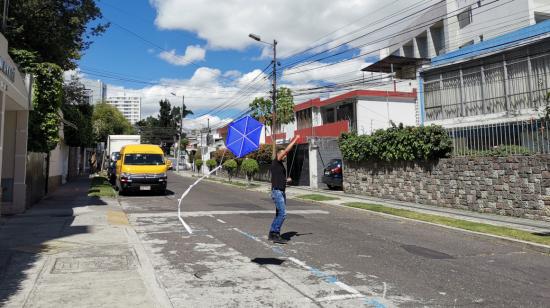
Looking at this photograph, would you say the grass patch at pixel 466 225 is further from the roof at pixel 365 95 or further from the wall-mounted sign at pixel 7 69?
the roof at pixel 365 95

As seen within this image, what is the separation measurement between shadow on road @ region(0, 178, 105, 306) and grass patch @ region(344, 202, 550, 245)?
846cm

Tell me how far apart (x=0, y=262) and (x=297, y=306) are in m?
4.72

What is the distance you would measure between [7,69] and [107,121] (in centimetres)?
5762

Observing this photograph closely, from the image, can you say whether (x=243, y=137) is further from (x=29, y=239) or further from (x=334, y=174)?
(x=334, y=174)

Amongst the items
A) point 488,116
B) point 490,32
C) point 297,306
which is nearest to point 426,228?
point 297,306

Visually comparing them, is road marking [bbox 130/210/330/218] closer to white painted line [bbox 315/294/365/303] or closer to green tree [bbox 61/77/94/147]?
white painted line [bbox 315/294/365/303]

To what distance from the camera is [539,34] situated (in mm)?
16969

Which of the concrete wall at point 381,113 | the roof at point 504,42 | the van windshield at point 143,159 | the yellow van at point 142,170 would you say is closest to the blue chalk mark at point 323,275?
the yellow van at point 142,170

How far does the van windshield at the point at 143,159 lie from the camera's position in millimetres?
19859

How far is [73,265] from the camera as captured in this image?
21.4 ft

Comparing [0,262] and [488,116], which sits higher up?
[488,116]

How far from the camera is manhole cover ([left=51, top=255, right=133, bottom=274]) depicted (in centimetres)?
626

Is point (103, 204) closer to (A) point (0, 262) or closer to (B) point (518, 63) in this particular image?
(A) point (0, 262)

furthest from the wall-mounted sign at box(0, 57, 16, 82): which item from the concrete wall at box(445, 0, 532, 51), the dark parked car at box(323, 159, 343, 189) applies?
the concrete wall at box(445, 0, 532, 51)
